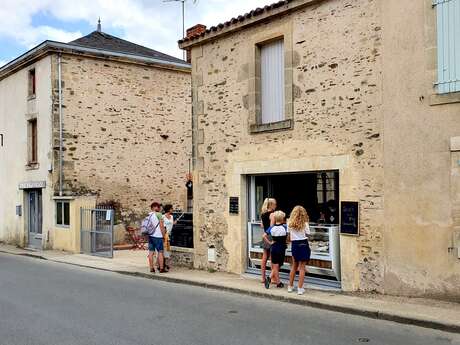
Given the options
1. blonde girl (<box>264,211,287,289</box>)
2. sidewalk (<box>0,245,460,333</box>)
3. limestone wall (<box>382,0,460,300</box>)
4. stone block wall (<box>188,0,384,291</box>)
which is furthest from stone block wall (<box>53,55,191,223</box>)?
limestone wall (<box>382,0,460,300</box>)

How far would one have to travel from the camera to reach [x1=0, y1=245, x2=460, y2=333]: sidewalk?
7.34 m

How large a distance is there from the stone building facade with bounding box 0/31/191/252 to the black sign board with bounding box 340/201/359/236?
1065 cm

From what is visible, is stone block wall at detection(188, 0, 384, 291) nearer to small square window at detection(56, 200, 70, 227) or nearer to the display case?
the display case

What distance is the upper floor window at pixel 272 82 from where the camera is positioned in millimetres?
11273

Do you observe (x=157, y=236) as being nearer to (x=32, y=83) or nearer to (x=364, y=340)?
(x=364, y=340)

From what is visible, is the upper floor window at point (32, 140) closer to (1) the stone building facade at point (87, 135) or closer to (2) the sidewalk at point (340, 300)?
(1) the stone building facade at point (87, 135)

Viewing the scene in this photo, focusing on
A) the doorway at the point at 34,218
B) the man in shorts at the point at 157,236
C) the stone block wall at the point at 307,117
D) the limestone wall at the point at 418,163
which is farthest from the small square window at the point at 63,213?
the limestone wall at the point at 418,163

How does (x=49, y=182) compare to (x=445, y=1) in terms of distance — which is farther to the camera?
(x=49, y=182)

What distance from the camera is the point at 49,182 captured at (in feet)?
62.1

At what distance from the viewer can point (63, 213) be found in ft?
60.5

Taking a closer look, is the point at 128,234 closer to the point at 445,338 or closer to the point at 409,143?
the point at 409,143

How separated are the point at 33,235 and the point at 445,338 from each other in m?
17.2

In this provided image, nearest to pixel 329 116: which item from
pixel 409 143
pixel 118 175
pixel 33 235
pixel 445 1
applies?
pixel 409 143

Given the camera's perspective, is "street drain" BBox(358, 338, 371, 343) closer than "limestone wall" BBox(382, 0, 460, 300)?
Yes
